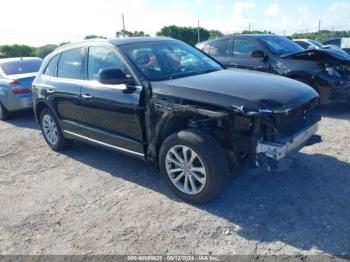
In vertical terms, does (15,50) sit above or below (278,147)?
above

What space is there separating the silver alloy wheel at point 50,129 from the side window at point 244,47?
446 centimetres

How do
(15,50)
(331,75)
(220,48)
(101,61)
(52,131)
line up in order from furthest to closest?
1. (15,50)
2. (220,48)
3. (331,75)
4. (52,131)
5. (101,61)

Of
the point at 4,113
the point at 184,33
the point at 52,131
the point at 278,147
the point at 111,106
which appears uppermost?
the point at 184,33

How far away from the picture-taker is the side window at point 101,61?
4.07 metres

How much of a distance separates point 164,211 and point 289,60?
188 inches

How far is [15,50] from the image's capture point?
79.2 ft

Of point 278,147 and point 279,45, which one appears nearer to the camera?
point 278,147

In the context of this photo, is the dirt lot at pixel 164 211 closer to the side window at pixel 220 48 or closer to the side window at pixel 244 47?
the side window at pixel 244 47

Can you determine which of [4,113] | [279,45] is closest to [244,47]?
[279,45]

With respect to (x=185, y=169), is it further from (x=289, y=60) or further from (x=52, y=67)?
(x=289, y=60)

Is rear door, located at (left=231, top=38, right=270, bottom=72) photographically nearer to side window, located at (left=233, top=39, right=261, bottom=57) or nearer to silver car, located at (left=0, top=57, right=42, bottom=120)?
side window, located at (left=233, top=39, right=261, bottom=57)

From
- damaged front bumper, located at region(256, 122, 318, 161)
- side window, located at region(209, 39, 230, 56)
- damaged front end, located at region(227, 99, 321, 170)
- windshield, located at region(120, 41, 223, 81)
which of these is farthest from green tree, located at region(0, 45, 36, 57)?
damaged front bumper, located at region(256, 122, 318, 161)

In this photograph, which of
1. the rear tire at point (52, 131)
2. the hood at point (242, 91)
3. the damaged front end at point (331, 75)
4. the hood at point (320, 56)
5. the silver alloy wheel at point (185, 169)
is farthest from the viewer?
the hood at point (320, 56)

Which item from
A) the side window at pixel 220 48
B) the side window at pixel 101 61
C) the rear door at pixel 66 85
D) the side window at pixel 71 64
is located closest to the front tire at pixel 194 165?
the side window at pixel 101 61
